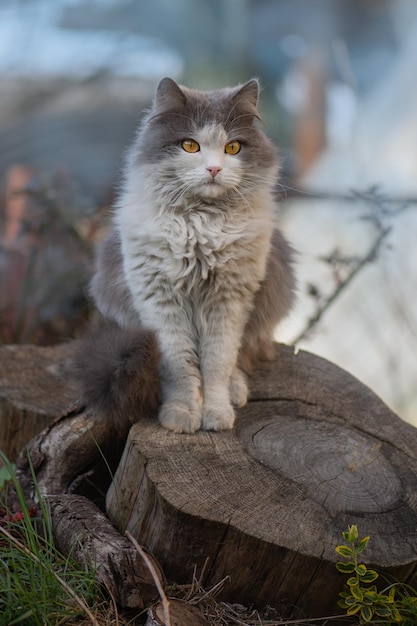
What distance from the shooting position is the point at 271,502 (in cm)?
177

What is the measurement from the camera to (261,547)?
66.2 inches

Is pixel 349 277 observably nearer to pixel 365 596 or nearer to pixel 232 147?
pixel 232 147

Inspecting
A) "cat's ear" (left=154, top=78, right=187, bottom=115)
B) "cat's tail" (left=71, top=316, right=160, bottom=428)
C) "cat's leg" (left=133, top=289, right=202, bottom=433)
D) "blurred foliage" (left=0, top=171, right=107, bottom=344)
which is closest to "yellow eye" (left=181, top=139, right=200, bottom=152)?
"cat's ear" (left=154, top=78, right=187, bottom=115)

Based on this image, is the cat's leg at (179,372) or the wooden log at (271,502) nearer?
the wooden log at (271,502)

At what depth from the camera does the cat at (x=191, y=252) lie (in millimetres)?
2029

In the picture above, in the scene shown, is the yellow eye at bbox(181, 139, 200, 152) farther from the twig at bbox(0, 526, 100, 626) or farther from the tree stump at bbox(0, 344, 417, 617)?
the twig at bbox(0, 526, 100, 626)

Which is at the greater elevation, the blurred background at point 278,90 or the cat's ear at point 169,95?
the blurred background at point 278,90

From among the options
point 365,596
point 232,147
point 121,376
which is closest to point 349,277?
point 232,147

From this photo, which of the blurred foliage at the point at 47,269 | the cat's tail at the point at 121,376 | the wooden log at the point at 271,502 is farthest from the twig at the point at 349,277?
the blurred foliage at the point at 47,269

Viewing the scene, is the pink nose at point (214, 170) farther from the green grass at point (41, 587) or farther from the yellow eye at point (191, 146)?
the green grass at point (41, 587)

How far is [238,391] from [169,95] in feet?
3.17

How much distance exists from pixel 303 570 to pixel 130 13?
629 cm

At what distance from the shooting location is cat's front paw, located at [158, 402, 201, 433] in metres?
2.00

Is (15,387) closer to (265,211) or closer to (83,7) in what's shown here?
(265,211)
